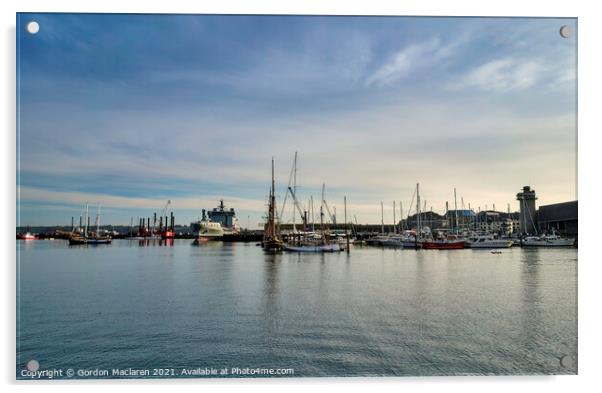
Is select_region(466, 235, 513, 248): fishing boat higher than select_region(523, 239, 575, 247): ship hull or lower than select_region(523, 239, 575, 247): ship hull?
lower

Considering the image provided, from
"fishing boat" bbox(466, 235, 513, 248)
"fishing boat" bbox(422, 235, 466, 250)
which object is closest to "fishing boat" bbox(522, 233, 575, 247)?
"fishing boat" bbox(466, 235, 513, 248)

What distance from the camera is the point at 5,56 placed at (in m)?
5.97

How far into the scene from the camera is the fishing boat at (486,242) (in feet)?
112

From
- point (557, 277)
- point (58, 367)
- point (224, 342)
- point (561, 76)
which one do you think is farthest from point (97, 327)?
point (557, 277)

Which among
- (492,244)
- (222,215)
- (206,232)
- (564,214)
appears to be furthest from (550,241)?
(206,232)

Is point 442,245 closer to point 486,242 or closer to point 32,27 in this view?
point 486,242

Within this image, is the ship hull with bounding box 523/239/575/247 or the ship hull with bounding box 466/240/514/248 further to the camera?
the ship hull with bounding box 466/240/514/248

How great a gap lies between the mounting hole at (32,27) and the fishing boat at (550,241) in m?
15.5

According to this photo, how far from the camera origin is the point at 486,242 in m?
35.8

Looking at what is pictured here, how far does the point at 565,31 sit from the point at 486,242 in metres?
32.3

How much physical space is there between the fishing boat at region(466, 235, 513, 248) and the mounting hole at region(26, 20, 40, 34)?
3436cm

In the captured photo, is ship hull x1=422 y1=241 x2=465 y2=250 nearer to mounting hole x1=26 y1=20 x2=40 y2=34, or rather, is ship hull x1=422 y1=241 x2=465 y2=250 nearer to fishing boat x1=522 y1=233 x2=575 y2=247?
fishing boat x1=522 y1=233 x2=575 y2=247

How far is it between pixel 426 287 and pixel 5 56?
1109 centimetres

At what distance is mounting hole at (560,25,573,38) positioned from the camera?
6156mm
